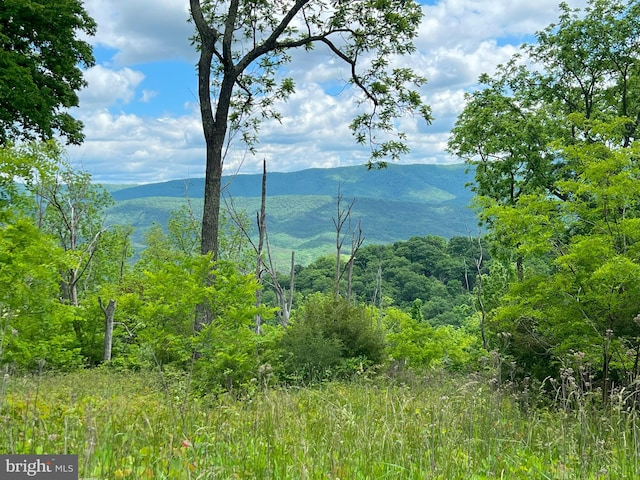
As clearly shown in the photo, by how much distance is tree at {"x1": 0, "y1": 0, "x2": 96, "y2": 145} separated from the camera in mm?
15547

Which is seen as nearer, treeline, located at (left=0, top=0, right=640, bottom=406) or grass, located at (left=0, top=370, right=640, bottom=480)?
grass, located at (left=0, top=370, right=640, bottom=480)

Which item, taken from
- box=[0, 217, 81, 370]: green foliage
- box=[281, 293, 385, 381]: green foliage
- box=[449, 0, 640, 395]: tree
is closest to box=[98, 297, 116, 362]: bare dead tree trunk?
box=[0, 217, 81, 370]: green foliage

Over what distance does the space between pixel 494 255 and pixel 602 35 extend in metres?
10.1

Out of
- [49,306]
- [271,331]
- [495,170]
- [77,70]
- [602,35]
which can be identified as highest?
[602,35]

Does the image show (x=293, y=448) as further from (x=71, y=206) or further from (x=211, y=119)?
(x=71, y=206)

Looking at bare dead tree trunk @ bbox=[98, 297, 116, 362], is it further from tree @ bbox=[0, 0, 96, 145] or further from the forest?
tree @ bbox=[0, 0, 96, 145]

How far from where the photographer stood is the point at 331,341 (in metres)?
12.4

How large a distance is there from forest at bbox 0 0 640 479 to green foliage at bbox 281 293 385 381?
0.05 m

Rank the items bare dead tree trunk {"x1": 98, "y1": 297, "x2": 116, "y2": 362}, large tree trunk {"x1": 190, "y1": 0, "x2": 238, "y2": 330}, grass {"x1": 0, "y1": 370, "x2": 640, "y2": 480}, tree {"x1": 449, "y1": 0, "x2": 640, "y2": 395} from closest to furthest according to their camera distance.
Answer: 1. grass {"x1": 0, "y1": 370, "x2": 640, "y2": 480}
2. tree {"x1": 449, "y1": 0, "x2": 640, "y2": 395}
3. large tree trunk {"x1": 190, "y1": 0, "x2": 238, "y2": 330}
4. bare dead tree trunk {"x1": 98, "y1": 297, "x2": 116, "y2": 362}

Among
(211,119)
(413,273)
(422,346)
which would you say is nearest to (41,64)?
(211,119)

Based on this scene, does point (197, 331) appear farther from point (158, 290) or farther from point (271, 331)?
point (271, 331)

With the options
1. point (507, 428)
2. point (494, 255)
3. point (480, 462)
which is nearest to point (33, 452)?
point (480, 462)

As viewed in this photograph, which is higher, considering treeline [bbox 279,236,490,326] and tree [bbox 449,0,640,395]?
tree [bbox 449,0,640,395]

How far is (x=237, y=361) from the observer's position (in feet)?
32.6
